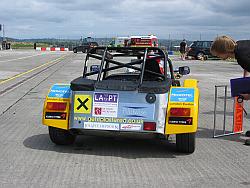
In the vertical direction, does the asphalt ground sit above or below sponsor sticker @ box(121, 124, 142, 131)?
below

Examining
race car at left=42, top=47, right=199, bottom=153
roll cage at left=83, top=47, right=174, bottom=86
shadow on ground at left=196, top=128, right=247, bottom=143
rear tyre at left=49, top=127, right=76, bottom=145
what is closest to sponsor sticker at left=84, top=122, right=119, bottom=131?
race car at left=42, top=47, right=199, bottom=153

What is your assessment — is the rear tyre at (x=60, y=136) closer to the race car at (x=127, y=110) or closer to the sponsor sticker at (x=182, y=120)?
the race car at (x=127, y=110)

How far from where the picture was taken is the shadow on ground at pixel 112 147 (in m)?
5.81

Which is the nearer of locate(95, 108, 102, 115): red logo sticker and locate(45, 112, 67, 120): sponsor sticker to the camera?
locate(95, 108, 102, 115): red logo sticker

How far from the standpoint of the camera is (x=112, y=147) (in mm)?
6156

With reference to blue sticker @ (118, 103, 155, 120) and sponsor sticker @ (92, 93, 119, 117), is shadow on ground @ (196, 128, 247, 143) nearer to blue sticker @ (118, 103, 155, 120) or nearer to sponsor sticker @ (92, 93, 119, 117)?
blue sticker @ (118, 103, 155, 120)

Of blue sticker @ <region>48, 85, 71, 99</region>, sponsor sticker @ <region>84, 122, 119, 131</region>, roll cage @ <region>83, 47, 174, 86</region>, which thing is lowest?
sponsor sticker @ <region>84, 122, 119, 131</region>

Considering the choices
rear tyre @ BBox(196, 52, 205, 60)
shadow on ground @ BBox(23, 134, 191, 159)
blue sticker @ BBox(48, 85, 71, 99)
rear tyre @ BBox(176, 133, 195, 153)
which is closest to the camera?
rear tyre @ BBox(176, 133, 195, 153)

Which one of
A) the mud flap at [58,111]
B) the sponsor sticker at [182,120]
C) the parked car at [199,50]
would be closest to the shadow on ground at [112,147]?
the mud flap at [58,111]

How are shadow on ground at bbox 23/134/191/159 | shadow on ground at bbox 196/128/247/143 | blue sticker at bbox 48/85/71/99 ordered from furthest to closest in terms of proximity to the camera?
1. shadow on ground at bbox 196/128/247/143
2. blue sticker at bbox 48/85/71/99
3. shadow on ground at bbox 23/134/191/159

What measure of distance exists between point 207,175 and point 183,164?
0.51m

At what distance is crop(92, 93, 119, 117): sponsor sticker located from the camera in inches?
219

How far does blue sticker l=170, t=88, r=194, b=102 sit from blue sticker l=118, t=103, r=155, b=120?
0.35 m

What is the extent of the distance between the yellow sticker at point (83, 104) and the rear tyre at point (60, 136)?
0.50 metres
